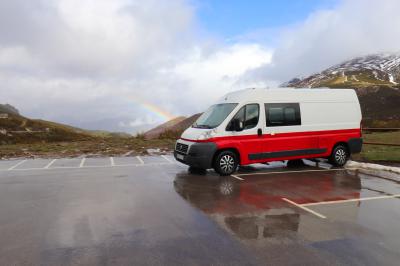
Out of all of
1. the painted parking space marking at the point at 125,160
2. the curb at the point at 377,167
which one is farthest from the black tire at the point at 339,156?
the painted parking space marking at the point at 125,160

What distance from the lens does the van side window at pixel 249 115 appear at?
11.7 m

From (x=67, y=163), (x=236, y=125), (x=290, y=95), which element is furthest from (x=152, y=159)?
(x=290, y=95)

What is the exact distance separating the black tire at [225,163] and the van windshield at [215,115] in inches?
35.2

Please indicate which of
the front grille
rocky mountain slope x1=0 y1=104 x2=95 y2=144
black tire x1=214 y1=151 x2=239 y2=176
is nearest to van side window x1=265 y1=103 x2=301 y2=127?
black tire x1=214 y1=151 x2=239 y2=176

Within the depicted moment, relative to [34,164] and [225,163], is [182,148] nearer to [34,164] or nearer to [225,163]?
[225,163]

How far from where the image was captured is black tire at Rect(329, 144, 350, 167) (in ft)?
43.6

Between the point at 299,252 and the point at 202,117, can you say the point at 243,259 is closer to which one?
the point at 299,252

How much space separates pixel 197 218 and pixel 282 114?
623cm

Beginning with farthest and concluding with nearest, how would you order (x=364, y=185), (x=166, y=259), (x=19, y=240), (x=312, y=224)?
(x=364, y=185)
(x=312, y=224)
(x=19, y=240)
(x=166, y=259)

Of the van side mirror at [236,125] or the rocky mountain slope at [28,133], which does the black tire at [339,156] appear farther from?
the rocky mountain slope at [28,133]

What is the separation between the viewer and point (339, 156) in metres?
13.4

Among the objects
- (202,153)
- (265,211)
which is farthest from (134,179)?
(265,211)

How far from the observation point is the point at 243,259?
16.8 feet

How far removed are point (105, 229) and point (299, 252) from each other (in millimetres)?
2987
